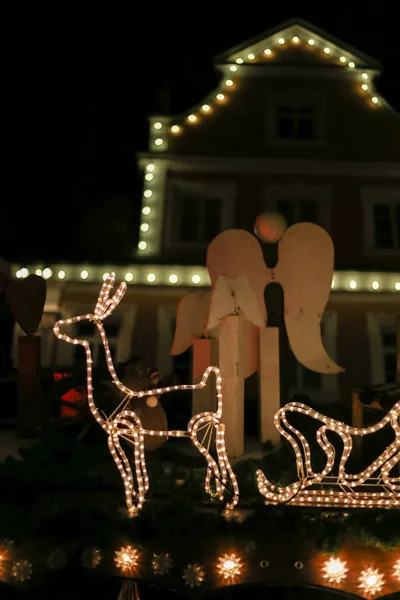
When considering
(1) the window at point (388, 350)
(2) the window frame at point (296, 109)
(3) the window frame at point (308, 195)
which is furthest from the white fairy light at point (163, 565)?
(2) the window frame at point (296, 109)

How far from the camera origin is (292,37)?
13.6 m

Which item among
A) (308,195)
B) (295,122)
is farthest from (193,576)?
(295,122)

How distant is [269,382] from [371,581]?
92.2 inches

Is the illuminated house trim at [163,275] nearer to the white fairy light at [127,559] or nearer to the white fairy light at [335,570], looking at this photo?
the white fairy light at [127,559]

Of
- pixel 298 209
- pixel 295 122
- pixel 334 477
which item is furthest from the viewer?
pixel 295 122

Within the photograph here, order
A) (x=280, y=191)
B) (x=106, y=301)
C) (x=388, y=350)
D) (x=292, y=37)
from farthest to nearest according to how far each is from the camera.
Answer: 1. (x=292, y=37)
2. (x=280, y=191)
3. (x=388, y=350)
4. (x=106, y=301)

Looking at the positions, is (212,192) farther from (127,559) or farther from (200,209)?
(127,559)

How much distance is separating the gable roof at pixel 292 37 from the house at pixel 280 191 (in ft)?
0.07

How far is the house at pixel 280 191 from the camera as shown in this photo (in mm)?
12133

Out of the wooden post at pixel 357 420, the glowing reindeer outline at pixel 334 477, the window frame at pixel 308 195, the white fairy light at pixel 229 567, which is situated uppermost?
the window frame at pixel 308 195

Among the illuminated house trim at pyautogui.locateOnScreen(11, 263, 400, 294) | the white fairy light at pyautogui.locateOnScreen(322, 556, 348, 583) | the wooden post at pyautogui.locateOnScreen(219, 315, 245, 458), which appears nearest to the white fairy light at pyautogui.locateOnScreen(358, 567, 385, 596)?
the white fairy light at pyautogui.locateOnScreen(322, 556, 348, 583)

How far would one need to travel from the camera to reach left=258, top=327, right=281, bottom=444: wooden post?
22.1 feet

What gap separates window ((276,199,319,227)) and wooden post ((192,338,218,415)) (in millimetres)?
6504

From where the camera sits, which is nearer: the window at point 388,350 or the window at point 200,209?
the window at point 388,350
